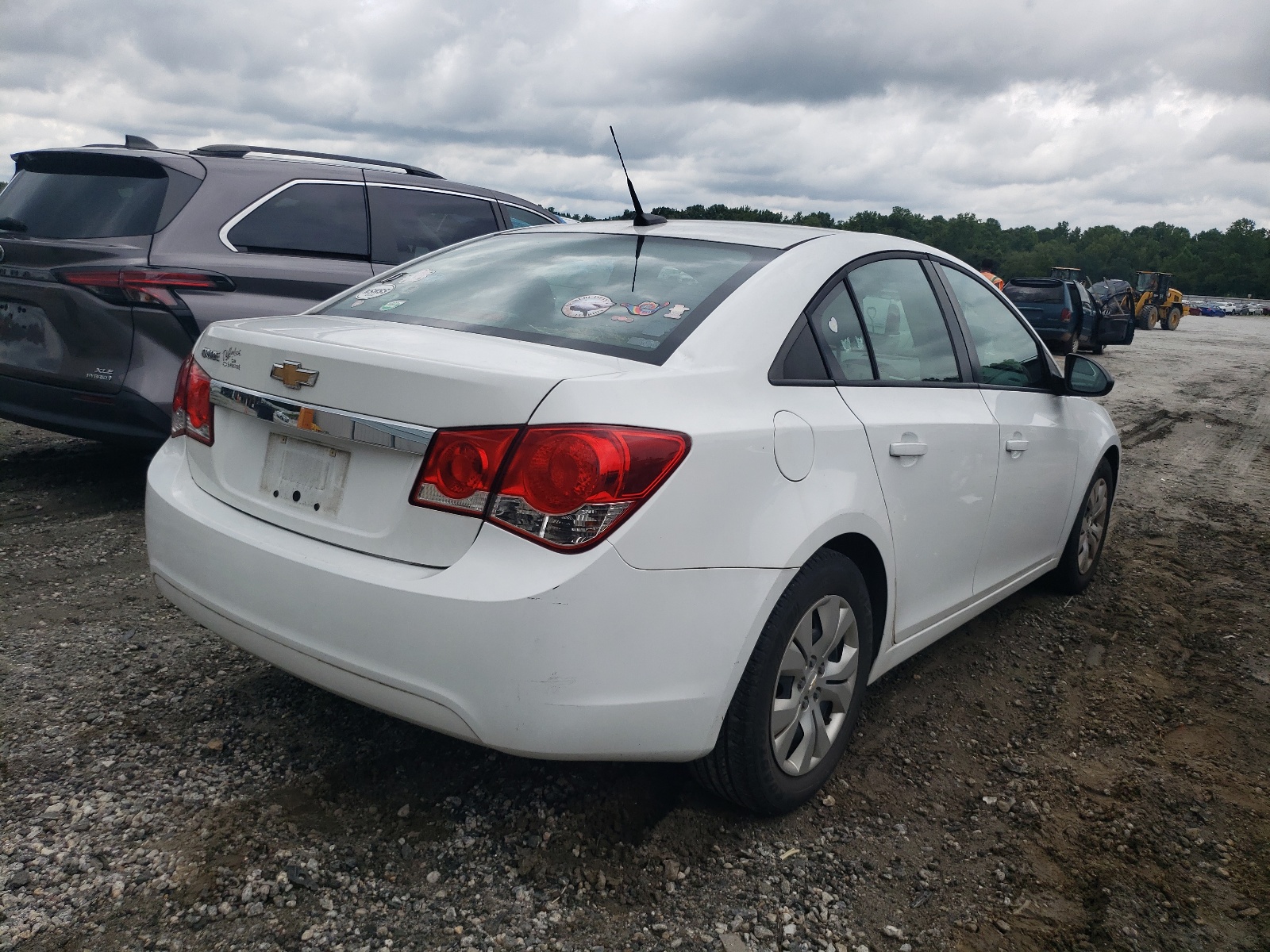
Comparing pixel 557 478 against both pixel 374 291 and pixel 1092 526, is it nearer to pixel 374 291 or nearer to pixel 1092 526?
pixel 374 291

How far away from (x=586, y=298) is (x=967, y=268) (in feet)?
6.12

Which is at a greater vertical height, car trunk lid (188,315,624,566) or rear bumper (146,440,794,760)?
car trunk lid (188,315,624,566)

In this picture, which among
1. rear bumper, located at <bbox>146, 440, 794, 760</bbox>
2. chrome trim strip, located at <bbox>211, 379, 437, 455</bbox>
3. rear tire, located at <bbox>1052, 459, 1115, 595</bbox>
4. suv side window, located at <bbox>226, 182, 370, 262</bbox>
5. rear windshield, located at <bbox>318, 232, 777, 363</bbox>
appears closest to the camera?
rear bumper, located at <bbox>146, 440, 794, 760</bbox>

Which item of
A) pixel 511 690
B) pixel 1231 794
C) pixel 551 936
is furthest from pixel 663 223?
pixel 1231 794

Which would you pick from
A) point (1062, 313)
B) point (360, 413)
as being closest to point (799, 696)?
point (360, 413)

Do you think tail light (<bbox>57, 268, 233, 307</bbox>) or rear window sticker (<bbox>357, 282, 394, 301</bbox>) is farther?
tail light (<bbox>57, 268, 233, 307</bbox>)

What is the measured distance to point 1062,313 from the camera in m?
20.1

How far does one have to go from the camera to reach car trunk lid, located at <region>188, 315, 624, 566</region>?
7.06ft

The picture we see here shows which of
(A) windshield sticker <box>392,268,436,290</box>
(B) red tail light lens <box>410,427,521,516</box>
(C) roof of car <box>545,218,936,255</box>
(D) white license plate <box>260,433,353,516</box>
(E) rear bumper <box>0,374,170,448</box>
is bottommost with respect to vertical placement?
(E) rear bumper <box>0,374,170,448</box>

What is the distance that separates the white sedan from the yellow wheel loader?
37370 mm

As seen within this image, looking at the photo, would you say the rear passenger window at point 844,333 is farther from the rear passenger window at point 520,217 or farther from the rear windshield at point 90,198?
the rear passenger window at point 520,217

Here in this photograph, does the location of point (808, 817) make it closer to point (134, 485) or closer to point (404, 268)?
point (404, 268)

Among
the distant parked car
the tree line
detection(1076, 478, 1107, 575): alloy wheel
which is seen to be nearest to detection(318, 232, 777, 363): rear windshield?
detection(1076, 478, 1107, 575): alloy wheel

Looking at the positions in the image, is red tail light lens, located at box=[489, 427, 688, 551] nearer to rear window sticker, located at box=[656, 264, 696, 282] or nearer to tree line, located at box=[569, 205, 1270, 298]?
rear window sticker, located at box=[656, 264, 696, 282]
